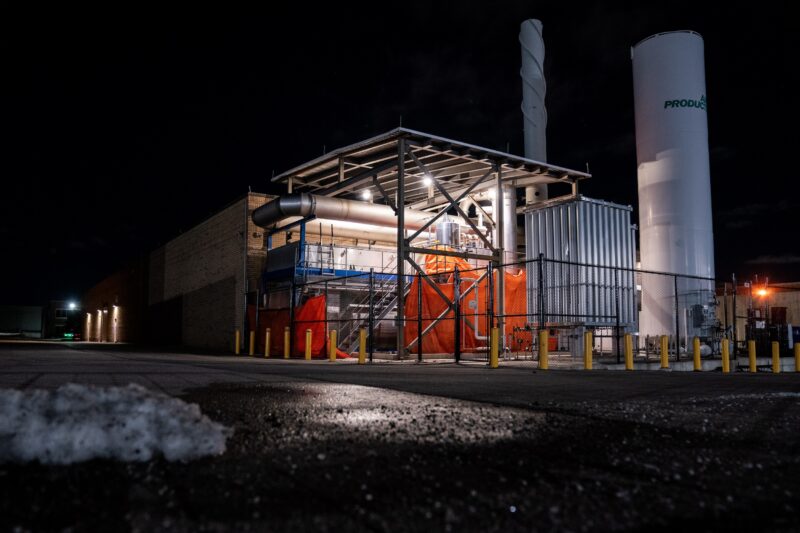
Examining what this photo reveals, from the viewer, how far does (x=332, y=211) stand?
2045 cm

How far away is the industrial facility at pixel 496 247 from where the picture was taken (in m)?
16.5

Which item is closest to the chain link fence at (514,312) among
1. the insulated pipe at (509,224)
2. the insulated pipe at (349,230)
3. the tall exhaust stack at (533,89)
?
the insulated pipe at (509,224)

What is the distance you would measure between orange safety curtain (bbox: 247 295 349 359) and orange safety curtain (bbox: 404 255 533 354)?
8.26 feet

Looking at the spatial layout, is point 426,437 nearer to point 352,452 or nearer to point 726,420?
point 352,452

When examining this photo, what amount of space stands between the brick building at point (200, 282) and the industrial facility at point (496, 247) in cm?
20

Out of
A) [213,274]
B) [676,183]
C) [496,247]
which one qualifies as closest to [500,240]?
[496,247]

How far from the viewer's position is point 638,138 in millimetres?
17969

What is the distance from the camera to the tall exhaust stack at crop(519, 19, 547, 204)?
2305cm

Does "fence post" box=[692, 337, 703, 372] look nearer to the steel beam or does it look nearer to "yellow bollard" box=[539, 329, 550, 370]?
"yellow bollard" box=[539, 329, 550, 370]

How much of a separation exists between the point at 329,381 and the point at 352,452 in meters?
4.85

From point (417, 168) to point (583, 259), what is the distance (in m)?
6.07

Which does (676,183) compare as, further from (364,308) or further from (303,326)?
(303,326)

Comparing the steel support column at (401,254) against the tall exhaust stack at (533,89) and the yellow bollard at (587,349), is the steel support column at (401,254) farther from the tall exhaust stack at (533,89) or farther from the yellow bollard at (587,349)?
the tall exhaust stack at (533,89)

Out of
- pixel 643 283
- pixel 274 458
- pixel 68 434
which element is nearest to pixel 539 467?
pixel 274 458
